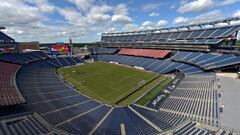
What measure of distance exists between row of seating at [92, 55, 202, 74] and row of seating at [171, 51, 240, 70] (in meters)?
2.51

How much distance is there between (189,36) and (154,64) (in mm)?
25412

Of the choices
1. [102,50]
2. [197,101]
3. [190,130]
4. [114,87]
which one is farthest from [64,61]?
[190,130]

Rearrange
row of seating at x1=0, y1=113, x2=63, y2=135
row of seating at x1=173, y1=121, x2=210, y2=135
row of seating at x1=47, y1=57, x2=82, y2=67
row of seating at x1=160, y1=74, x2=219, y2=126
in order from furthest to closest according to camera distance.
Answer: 1. row of seating at x1=47, y1=57, x2=82, y2=67
2. row of seating at x1=160, y1=74, x2=219, y2=126
3. row of seating at x1=173, y1=121, x2=210, y2=135
4. row of seating at x1=0, y1=113, x2=63, y2=135

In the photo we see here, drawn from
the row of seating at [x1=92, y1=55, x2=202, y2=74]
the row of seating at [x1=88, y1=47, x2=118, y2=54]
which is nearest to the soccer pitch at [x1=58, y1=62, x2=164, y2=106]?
the row of seating at [x1=92, y1=55, x2=202, y2=74]

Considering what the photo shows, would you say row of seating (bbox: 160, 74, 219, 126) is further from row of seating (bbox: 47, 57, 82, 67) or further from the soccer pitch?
row of seating (bbox: 47, 57, 82, 67)

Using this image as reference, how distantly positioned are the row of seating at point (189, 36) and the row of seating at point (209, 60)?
26.1 ft

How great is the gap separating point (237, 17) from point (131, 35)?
70.7 metres

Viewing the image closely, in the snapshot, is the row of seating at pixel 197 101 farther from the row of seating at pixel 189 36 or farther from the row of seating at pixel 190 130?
the row of seating at pixel 189 36

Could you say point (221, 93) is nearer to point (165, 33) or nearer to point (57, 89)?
point (57, 89)

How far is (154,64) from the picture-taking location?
7481 cm

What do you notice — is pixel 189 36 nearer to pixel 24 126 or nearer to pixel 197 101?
pixel 197 101

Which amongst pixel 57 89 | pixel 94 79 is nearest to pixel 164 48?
pixel 94 79

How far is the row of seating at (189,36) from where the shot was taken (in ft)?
209

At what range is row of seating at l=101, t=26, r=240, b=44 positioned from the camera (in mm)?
63556
